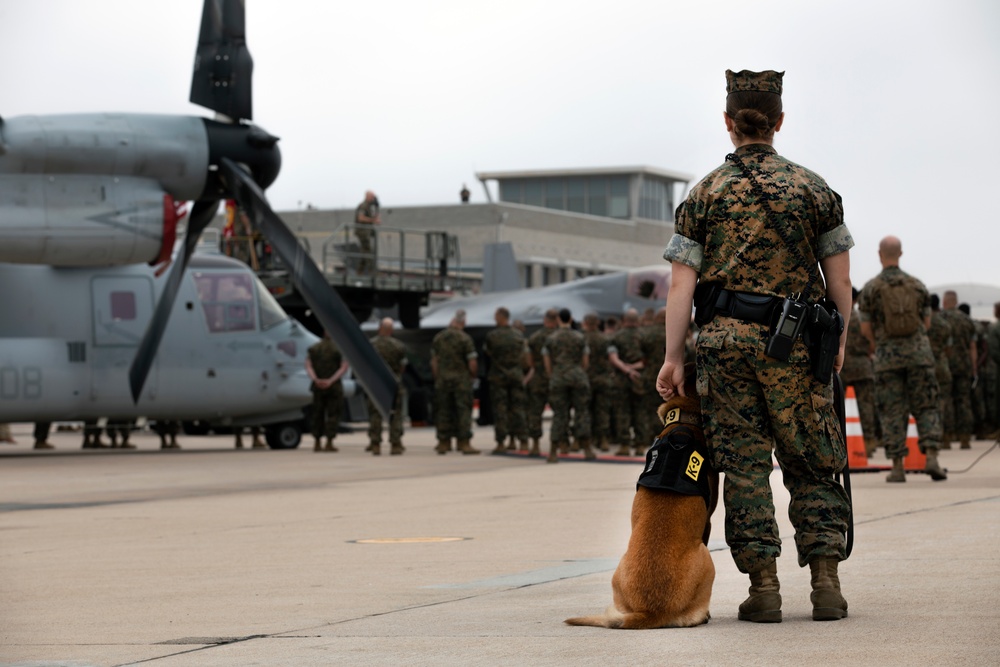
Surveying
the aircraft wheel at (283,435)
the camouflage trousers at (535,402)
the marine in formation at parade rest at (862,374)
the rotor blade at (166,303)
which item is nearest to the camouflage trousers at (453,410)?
the camouflage trousers at (535,402)

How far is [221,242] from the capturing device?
28.4 meters

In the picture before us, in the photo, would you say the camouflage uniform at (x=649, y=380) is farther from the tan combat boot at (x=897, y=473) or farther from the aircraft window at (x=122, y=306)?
the aircraft window at (x=122, y=306)

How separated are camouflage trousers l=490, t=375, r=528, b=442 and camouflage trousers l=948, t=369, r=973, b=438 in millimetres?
5708

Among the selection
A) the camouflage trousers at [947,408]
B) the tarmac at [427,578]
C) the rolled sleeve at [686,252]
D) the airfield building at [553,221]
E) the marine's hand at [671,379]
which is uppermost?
the airfield building at [553,221]

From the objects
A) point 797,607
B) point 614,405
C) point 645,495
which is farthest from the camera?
point 614,405

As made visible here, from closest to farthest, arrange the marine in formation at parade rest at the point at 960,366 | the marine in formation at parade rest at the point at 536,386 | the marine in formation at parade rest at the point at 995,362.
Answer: the marine in formation at parade rest at the point at 536,386
the marine in formation at parade rest at the point at 960,366
the marine in formation at parade rest at the point at 995,362

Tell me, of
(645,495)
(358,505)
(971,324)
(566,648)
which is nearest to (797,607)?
(645,495)

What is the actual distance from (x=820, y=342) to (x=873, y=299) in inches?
282

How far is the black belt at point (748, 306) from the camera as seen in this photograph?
5.01 metres

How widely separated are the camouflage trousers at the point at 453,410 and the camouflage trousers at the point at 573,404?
6.80ft

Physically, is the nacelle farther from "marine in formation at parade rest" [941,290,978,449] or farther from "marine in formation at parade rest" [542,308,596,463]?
"marine in formation at parade rest" [941,290,978,449]

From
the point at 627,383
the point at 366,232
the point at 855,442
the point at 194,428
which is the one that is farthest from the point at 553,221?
the point at 855,442

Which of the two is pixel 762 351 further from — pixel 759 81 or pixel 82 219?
pixel 82 219

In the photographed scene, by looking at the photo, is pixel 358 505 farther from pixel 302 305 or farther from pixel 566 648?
pixel 302 305
